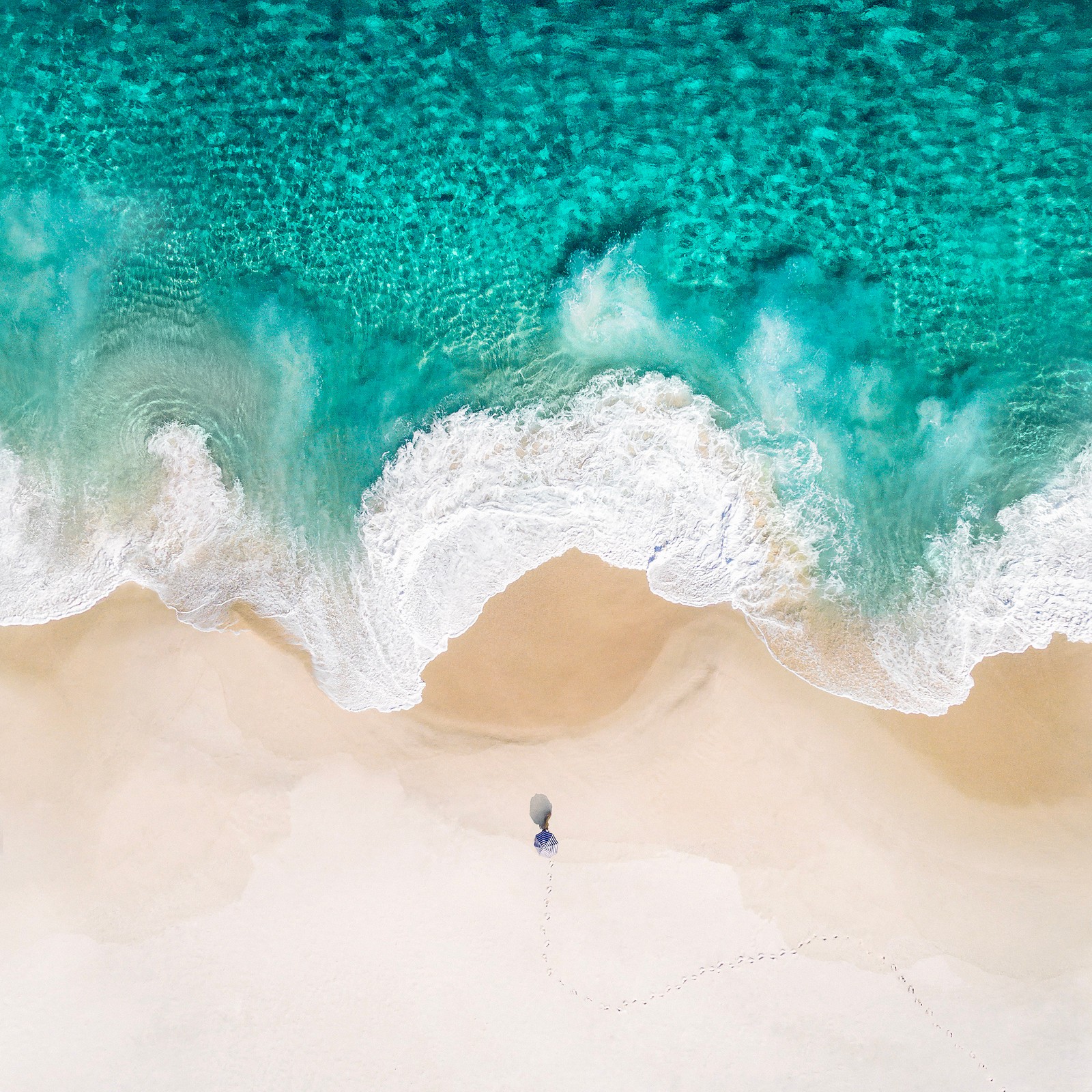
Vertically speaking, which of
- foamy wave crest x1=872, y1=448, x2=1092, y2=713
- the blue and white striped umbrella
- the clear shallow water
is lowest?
the blue and white striped umbrella

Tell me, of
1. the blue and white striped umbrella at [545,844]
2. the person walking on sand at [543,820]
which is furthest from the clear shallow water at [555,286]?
the blue and white striped umbrella at [545,844]

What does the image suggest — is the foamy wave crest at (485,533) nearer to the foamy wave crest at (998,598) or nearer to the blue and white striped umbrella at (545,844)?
the foamy wave crest at (998,598)

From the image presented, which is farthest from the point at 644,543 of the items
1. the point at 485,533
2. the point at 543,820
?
the point at 543,820

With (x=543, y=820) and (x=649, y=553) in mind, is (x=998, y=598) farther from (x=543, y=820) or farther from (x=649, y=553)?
(x=543, y=820)

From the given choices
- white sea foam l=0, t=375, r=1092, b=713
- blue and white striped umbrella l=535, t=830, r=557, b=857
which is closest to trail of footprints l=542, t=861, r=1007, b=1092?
blue and white striped umbrella l=535, t=830, r=557, b=857

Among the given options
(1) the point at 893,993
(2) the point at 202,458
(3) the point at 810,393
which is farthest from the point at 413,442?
(1) the point at 893,993

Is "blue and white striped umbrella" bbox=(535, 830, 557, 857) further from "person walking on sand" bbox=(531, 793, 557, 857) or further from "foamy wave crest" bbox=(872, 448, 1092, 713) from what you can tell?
"foamy wave crest" bbox=(872, 448, 1092, 713)
